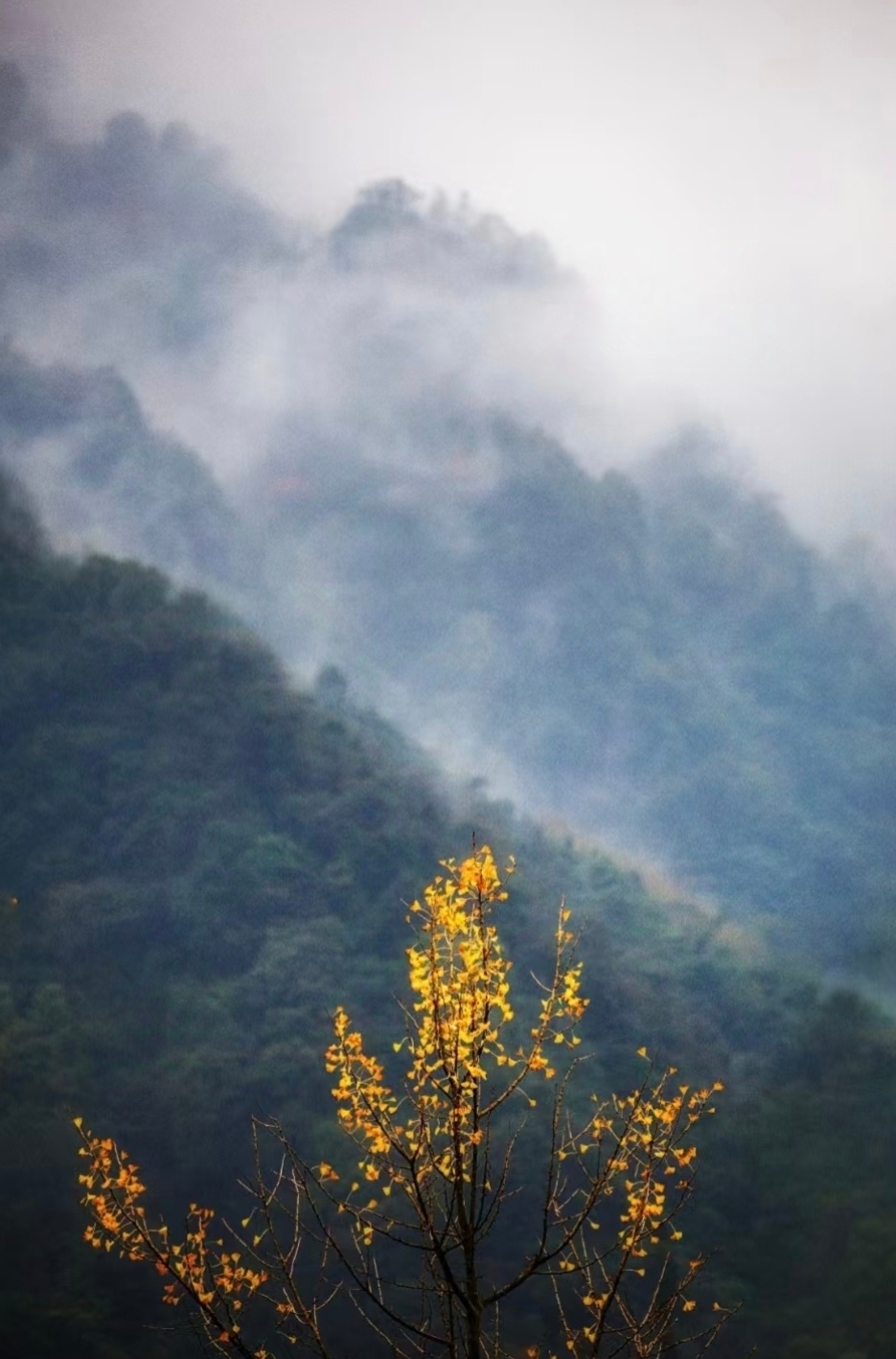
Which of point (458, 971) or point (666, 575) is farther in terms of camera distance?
point (666, 575)

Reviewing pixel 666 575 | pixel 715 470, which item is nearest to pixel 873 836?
pixel 666 575

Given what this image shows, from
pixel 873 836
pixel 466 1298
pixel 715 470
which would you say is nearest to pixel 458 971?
pixel 466 1298

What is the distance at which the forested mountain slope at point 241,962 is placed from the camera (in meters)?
47.1

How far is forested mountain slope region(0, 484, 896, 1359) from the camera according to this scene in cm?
4712

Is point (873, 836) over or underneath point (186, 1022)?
over

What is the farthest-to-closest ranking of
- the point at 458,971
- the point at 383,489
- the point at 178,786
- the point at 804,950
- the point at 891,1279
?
the point at 383,489 < the point at 804,950 < the point at 178,786 < the point at 891,1279 < the point at 458,971

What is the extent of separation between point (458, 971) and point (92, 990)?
55078 millimetres

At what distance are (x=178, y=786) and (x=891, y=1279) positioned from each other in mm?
42300

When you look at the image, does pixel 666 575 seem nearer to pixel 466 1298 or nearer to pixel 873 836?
pixel 873 836

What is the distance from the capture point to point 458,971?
7.53 meters

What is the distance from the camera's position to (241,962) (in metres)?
63.6

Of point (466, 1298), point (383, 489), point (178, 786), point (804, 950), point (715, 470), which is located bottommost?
point (466, 1298)

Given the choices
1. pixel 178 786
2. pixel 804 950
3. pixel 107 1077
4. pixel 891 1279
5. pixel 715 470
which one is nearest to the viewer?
pixel 891 1279

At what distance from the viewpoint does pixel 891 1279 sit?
46750mm
